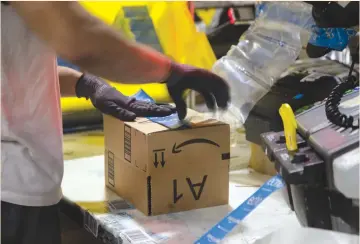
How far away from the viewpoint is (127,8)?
A: 6.62 ft

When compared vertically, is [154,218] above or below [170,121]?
below

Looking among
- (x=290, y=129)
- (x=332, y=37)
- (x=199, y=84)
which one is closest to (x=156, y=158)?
(x=199, y=84)

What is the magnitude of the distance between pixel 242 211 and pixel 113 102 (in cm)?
54

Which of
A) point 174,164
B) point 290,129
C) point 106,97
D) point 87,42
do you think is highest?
point 87,42

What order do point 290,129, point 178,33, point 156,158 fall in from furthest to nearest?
point 178,33, point 156,158, point 290,129

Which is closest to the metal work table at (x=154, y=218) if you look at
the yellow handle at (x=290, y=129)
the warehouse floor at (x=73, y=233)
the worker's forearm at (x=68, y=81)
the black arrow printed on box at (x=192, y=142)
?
the warehouse floor at (x=73, y=233)

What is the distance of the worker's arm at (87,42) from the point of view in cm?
89

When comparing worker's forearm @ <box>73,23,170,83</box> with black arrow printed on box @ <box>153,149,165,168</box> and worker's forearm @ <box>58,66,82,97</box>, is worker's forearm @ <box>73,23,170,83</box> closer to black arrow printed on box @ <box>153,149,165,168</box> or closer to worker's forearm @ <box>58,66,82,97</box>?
black arrow printed on box @ <box>153,149,165,168</box>

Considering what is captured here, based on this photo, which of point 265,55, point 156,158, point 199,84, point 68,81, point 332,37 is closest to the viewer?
point 199,84

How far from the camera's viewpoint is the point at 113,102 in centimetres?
136

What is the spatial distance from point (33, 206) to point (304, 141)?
1.60 feet

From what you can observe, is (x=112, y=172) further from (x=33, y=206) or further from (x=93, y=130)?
(x=93, y=130)

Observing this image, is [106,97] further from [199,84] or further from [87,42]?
[87,42]

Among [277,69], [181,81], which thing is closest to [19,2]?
[181,81]
